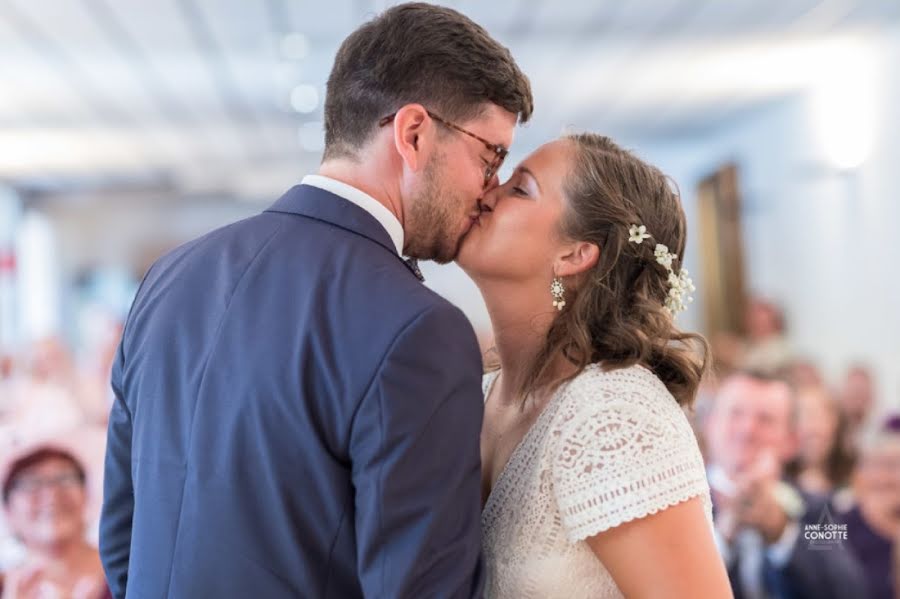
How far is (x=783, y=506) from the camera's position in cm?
352

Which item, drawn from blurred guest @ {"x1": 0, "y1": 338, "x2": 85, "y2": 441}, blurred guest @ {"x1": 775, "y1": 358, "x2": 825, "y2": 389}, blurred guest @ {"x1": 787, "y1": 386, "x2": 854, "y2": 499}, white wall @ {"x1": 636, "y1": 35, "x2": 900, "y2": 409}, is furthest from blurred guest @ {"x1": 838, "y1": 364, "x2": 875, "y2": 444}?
blurred guest @ {"x1": 0, "y1": 338, "x2": 85, "y2": 441}

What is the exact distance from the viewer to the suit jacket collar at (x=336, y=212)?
1658mm

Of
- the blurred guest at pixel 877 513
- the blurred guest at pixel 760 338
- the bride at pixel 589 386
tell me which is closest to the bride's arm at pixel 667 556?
the bride at pixel 589 386

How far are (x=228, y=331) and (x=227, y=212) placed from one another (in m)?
15.5

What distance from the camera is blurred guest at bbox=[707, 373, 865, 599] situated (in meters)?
3.09

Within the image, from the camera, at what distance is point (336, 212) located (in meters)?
1.67

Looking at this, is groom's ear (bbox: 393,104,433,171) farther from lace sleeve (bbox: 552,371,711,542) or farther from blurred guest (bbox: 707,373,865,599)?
blurred guest (bbox: 707,373,865,599)

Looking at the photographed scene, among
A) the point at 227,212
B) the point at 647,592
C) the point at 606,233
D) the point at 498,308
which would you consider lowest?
the point at 647,592

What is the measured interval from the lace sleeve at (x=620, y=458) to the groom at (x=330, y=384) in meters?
0.28

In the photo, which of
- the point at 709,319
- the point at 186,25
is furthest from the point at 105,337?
the point at 709,319

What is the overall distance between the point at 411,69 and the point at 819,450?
3.21 m

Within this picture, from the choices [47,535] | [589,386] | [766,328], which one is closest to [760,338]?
[766,328]

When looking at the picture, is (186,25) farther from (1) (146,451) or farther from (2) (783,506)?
(1) (146,451)

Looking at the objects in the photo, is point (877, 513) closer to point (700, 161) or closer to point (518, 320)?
point (518, 320)
